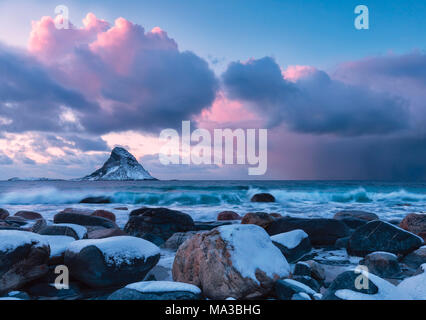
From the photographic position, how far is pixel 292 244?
4.73m

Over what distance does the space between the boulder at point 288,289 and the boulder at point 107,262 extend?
1817 mm

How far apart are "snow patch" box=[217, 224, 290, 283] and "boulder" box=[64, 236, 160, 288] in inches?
50.6

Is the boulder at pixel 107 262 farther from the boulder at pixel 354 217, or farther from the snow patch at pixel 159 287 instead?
the boulder at pixel 354 217

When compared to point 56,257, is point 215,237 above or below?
above

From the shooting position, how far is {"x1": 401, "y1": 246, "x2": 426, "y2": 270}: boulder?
449cm

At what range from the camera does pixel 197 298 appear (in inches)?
104

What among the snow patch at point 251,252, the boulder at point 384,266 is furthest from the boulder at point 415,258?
the snow patch at point 251,252

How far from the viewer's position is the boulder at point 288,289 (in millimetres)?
2674

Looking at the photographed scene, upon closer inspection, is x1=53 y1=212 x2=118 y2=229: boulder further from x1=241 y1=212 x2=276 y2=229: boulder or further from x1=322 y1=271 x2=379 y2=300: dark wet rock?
x1=322 y1=271 x2=379 y2=300: dark wet rock

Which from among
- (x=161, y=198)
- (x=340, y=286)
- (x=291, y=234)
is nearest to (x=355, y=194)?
(x=161, y=198)

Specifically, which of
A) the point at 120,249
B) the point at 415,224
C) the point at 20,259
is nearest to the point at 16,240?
the point at 20,259

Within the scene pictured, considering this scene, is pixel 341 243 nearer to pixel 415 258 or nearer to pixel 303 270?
pixel 415 258
